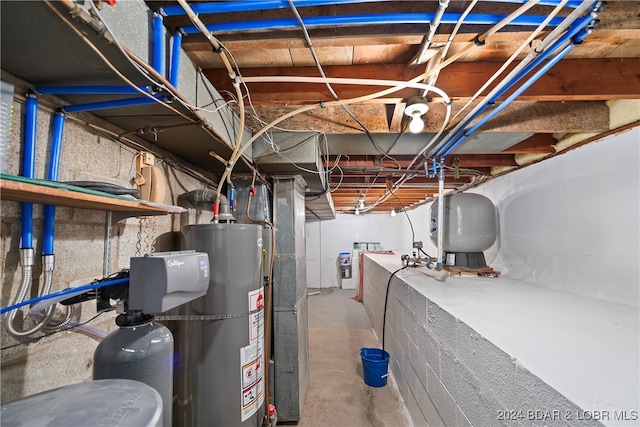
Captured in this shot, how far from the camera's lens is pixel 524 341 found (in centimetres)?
90

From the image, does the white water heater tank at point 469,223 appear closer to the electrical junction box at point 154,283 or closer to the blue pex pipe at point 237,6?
the blue pex pipe at point 237,6

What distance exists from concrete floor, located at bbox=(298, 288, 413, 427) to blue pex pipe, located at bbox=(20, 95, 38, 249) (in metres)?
2.03

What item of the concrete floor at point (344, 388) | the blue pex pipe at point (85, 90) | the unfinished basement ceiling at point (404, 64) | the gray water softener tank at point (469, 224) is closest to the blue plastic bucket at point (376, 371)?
the concrete floor at point (344, 388)

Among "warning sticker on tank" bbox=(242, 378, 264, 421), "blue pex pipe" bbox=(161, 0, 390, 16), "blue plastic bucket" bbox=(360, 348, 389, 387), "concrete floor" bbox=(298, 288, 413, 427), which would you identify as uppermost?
"blue pex pipe" bbox=(161, 0, 390, 16)

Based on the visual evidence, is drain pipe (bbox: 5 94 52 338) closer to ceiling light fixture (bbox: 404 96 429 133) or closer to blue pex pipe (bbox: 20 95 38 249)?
blue pex pipe (bbox: 20 95 38 249)

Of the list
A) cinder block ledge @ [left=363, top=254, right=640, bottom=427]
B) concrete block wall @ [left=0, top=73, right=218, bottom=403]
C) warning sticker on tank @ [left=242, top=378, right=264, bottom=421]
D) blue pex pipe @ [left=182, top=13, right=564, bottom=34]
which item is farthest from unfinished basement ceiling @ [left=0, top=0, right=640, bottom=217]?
warning sticker on tank @ [left=242, top=378, right=264, bottom=421]

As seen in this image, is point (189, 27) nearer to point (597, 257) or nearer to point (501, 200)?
point (597, 257)

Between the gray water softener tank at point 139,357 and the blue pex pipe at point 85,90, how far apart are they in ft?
2.26

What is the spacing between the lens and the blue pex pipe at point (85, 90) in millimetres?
728

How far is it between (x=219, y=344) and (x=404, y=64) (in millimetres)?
1622

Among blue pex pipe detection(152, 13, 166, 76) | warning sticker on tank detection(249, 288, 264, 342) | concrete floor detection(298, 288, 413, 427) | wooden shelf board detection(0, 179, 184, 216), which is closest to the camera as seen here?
wooden shelf board detection(0, 179, 184, 216)

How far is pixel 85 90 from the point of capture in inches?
28.9

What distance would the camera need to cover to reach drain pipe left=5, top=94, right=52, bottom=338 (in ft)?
2.30

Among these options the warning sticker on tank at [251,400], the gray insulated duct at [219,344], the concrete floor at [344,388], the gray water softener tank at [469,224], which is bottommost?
the concrete floor at [344,388]
